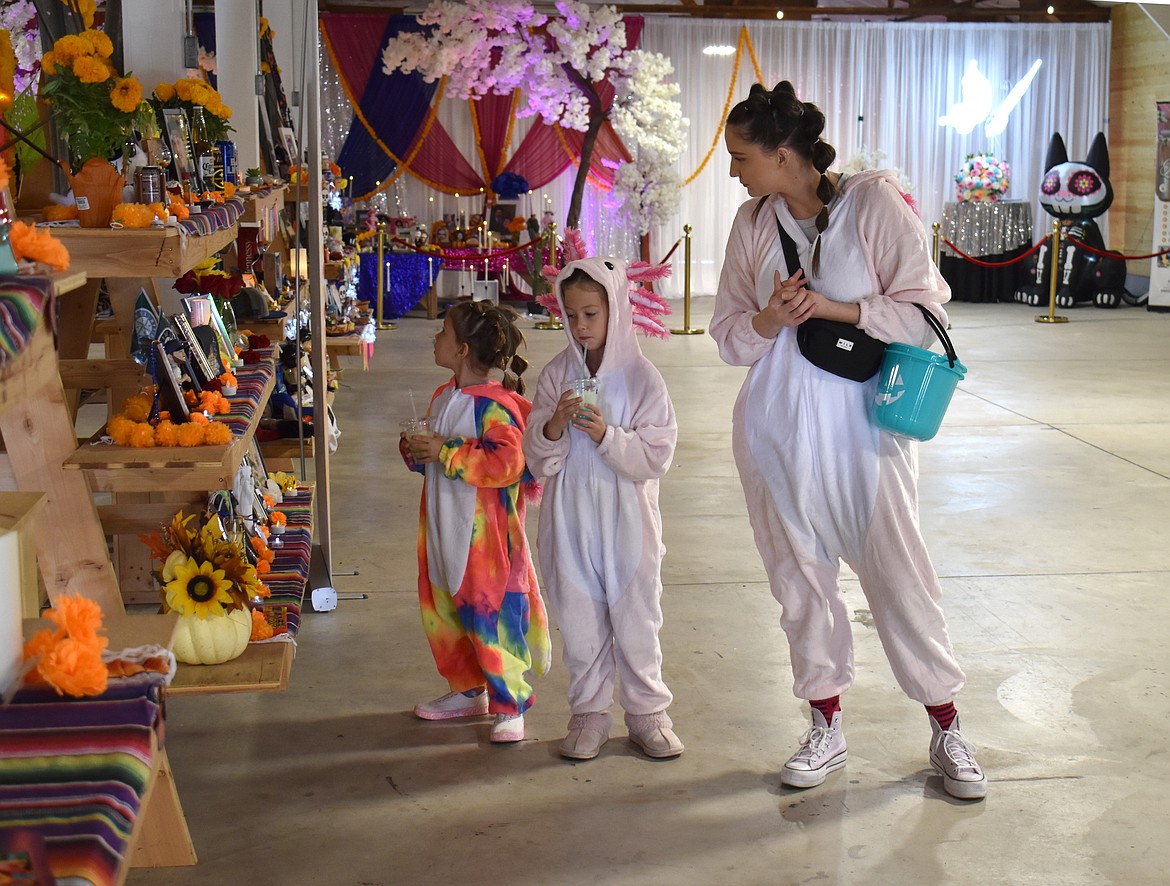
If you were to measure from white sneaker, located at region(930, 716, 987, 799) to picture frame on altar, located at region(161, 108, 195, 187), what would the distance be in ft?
7.30

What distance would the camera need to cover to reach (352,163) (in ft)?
47.6

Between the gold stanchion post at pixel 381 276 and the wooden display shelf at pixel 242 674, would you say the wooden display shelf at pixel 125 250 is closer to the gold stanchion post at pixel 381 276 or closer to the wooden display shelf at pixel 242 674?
the wooden display shelf at pixel 242 674

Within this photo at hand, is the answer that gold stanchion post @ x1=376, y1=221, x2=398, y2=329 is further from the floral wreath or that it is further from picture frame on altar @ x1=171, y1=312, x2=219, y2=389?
the floral wreath

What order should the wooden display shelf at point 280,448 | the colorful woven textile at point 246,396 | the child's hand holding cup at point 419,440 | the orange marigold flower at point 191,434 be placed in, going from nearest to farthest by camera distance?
the orange marigold flower at point 191,434, the colorful woven textile at point 246,396, the child's hand holding cup at point 419,440, the wooden display shelf at point 280,448

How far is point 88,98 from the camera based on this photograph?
287 cm

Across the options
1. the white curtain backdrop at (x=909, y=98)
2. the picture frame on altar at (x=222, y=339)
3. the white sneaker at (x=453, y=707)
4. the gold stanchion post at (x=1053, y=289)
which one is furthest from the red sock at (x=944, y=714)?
the white curtain backdrop at (x=909, y=98)

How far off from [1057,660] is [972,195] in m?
12.0

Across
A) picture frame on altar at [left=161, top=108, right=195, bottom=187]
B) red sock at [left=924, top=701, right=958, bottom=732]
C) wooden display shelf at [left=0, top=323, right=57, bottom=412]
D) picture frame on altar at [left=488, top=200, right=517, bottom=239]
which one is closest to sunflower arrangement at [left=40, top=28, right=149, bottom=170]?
picture frame on altar at [left=161, top=108, right=195, bottom=187]

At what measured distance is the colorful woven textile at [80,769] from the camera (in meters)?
1.65

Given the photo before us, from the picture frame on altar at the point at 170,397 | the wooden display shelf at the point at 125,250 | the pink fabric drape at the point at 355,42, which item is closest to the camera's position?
the wooden display shelf at the point at 125,250

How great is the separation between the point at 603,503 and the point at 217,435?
0.89m

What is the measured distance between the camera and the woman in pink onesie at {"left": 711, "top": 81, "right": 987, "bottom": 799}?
289cm

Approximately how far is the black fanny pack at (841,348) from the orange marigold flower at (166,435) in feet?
4.46

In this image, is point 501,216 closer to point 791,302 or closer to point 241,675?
point 791,302
